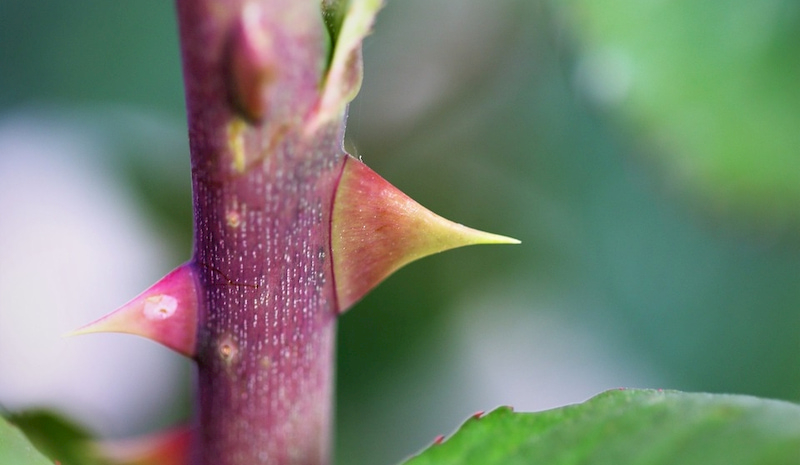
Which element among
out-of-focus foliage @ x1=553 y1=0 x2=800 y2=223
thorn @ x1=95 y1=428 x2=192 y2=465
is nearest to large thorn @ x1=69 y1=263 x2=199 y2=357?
thorn @ x1=95 y1=428 x2=192 y2=465

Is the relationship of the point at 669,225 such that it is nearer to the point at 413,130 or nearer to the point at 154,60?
the point at 413,130

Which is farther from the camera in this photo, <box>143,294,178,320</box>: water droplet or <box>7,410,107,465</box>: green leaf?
<box>7,410,107,465</box>: green leaf

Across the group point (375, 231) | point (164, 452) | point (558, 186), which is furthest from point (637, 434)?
point (558, 186)

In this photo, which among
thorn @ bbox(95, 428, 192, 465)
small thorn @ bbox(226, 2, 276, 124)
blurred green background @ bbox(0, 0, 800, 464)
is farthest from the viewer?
blurred green background @ bbox(0, 0, 800, 464)

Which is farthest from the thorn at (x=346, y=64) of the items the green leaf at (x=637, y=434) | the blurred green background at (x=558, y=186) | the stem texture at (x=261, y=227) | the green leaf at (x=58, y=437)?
the blurred green background at (x=558, y=186)

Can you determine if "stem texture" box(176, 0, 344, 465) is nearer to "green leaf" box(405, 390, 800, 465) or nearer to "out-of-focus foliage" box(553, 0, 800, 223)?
"green leaf" box(405, 390, 800, 465)

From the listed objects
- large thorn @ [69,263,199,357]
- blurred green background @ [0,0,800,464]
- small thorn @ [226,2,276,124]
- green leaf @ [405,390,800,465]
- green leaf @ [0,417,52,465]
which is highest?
blurred green background @ [0,0,800,464]

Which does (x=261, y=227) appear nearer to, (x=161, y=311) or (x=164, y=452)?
A: (x=161, y=311)
